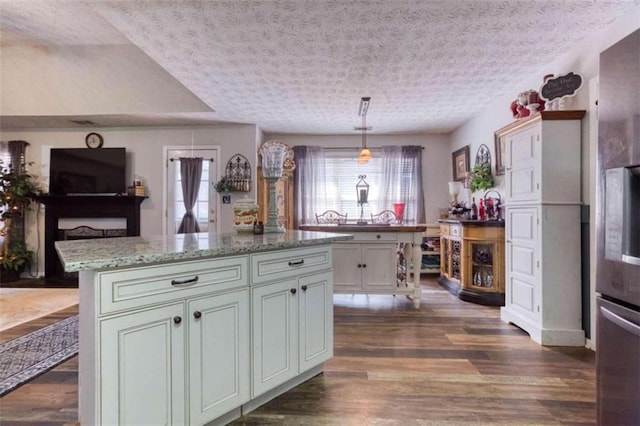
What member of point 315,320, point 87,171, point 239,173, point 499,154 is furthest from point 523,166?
point 87,171

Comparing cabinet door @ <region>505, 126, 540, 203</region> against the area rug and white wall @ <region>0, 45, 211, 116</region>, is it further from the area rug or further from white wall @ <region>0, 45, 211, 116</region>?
the area rug

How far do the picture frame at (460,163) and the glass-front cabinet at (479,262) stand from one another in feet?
4.02

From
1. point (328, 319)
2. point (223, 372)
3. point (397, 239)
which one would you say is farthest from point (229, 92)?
point (223, 372)

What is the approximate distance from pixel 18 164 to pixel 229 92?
3868 millimetres

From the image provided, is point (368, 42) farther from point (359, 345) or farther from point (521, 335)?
point (521, 335)

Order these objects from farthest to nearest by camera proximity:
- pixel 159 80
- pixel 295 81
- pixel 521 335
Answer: pixel 159 80 → pixel 295 81 → pixel 521 335

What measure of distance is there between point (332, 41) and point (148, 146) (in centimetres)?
384

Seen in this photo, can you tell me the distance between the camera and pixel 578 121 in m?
2.76

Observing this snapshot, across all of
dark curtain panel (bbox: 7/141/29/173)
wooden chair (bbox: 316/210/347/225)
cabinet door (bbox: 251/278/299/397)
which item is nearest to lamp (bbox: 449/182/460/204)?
wooden chair (bbox: 316/210/347/225)

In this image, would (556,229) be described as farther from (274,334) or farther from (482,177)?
(274,334)

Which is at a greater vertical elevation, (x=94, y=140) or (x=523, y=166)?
(x=94, y=140)

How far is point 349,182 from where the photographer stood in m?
6.23

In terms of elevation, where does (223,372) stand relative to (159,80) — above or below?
below

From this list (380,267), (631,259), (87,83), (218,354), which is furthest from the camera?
(87,83)
